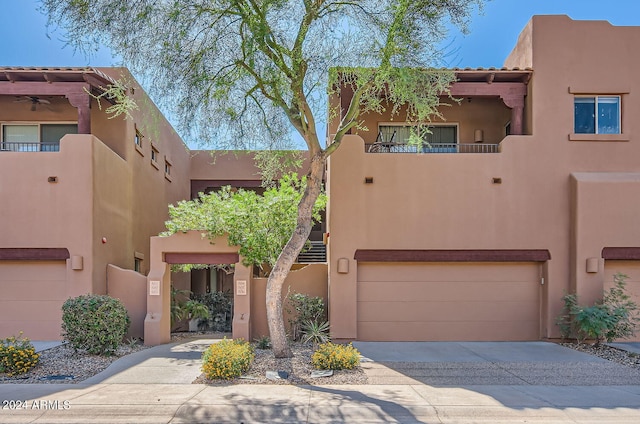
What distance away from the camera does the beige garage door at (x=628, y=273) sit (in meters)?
12.6

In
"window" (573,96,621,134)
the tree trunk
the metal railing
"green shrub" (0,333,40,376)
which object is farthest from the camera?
the metal railing

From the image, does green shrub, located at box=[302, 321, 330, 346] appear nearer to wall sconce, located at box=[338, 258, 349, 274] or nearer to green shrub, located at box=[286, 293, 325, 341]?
green shrub, located at box=[286, 293, 325, 341]

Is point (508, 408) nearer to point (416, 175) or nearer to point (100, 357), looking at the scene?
point (416, 175)

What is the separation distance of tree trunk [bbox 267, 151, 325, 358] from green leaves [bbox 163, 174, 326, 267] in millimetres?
2820

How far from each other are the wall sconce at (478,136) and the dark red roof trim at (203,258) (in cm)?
782

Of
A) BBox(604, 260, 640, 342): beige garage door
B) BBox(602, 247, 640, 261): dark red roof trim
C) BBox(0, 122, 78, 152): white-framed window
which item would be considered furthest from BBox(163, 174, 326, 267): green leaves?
BBox(604, 260, 640, 342): beige garage door

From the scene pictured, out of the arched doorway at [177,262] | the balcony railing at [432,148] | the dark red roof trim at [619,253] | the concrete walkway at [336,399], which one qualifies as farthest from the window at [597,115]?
the arched doorway at [177,262]

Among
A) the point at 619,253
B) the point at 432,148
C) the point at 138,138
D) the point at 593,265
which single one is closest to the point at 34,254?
the point at 138,138

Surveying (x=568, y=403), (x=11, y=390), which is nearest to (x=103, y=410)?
(x=11, y=390)

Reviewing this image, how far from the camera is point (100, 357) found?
34.5 feet

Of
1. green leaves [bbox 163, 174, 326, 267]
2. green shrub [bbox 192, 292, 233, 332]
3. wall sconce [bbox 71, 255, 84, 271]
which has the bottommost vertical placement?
green shrub [bbox 192, 292, 233, 332]

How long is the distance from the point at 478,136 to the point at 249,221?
23.8 feet

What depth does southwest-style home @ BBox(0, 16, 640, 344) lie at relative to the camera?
12.6 m

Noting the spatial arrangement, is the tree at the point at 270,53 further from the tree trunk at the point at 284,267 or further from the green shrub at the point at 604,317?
the green shrub at the point at 604,317
